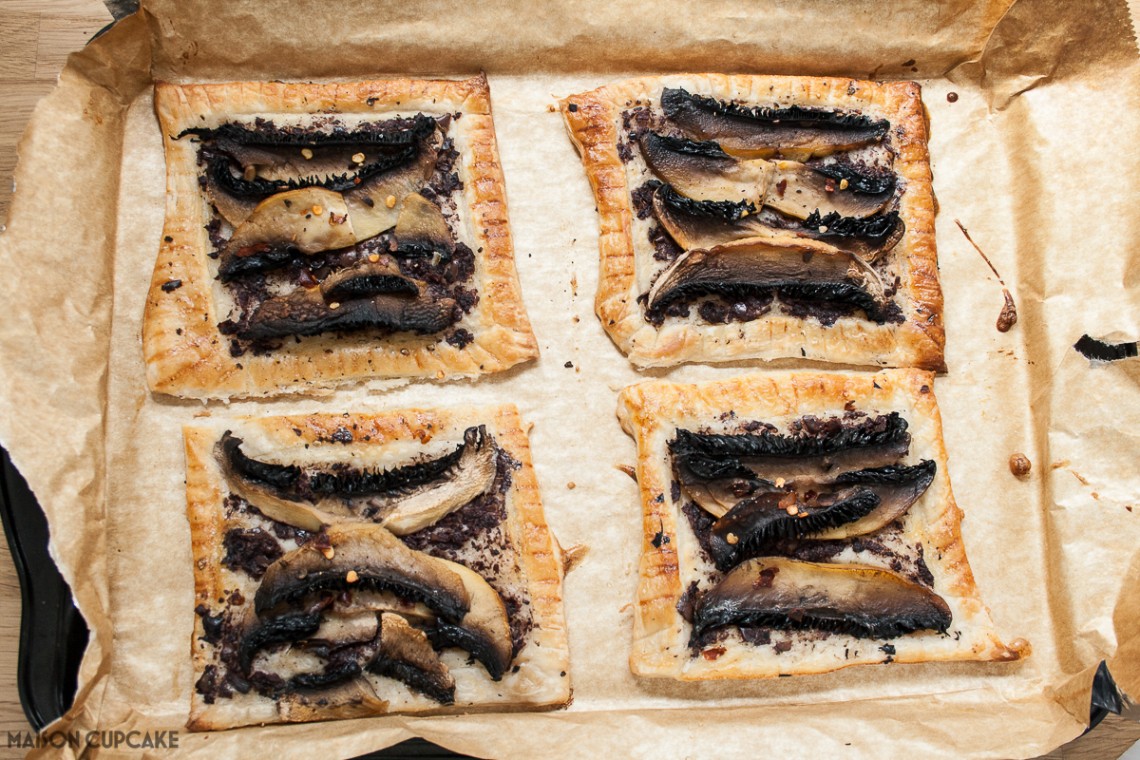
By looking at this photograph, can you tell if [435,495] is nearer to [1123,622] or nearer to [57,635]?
[57,635]

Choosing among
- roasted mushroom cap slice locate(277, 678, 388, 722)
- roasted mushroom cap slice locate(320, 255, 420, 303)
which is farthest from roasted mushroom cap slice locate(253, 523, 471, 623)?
roasted mushroom cap slice locate(320, 255, 420, 303)

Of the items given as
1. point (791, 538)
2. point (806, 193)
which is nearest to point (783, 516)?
point (791, 538)

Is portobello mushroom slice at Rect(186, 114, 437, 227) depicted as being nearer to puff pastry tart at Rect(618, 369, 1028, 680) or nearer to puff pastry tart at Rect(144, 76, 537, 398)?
puff pastry tart at Rect(144, 76, 537, 398)

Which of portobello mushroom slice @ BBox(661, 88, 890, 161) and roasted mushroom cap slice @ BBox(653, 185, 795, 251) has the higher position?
portobello mushroom slice @ BBox(661, 88, 890, 161)

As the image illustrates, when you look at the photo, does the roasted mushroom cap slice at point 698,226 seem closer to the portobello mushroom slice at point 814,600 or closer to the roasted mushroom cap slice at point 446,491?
the roasted mushroom cap slice at point 446,491

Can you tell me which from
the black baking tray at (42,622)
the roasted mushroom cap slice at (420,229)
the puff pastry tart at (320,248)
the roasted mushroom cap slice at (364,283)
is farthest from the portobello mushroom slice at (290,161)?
the black baking tray at (42,622)

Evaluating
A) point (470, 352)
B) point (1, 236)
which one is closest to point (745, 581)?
point (470, 352)

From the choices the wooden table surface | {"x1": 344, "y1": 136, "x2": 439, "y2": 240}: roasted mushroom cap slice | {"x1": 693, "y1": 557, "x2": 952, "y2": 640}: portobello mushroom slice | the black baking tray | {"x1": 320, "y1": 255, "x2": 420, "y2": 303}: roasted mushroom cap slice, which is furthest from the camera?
the wooden table surface
